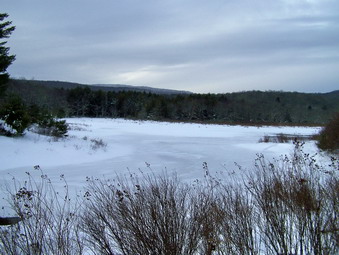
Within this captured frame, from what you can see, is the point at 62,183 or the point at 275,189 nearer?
the point at 275,189

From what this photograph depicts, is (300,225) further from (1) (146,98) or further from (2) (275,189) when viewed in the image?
(1) (146,98)

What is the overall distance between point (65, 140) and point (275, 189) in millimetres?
16762

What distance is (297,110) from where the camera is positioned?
373 ft

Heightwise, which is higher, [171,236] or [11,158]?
[171,236]

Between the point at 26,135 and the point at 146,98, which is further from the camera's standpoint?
the point at 146,98

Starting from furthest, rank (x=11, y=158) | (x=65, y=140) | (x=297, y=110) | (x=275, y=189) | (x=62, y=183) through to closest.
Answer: (x=297, y=110), (x=65, y=140), (x=11, y=158), (x=62, y=183), (x=275, y=189)

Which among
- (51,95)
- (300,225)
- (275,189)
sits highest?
(51,95)

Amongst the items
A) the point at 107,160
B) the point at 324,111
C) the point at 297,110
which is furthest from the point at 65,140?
the point at 324,111

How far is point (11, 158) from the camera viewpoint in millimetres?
13188

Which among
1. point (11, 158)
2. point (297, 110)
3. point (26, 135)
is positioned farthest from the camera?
point (297, 110)

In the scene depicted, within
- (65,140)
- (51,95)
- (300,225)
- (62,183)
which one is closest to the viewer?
(300,225)

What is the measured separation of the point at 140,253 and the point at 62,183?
7.83 metres

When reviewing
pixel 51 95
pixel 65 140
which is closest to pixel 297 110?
pixel 51 95

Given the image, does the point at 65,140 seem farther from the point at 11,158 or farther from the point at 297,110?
the point at 297,110
